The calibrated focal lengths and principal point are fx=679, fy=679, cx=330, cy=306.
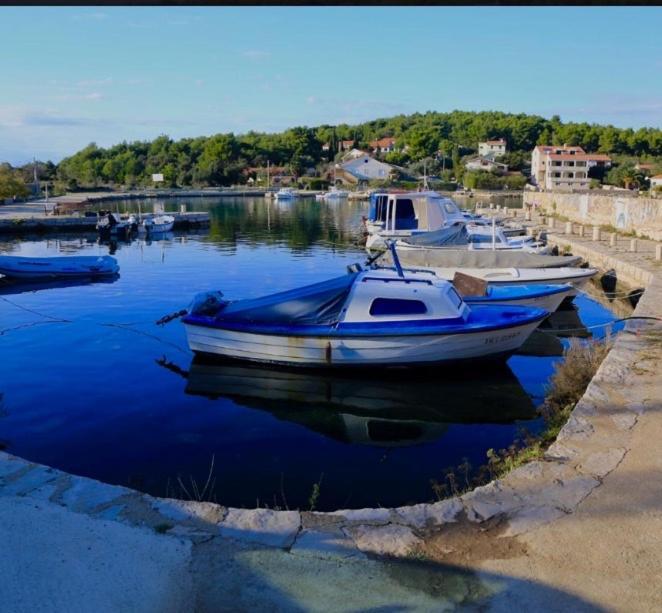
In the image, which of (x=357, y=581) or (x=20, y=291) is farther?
(x=20, y=291)

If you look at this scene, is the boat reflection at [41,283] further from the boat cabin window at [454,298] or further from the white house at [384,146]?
the white house at [384,146]

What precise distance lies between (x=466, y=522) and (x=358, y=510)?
0.94m

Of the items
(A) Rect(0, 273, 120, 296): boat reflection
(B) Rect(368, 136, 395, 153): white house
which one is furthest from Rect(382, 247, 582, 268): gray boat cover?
(B) Rect(368, 136, 395, 153): white house

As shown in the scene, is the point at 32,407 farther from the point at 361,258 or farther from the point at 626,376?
the point at 361,258

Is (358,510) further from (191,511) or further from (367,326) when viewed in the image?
(367,326)

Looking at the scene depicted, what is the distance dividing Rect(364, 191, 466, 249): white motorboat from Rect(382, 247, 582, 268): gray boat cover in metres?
11.9

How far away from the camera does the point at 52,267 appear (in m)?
27.9

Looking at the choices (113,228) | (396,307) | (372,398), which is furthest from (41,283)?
(113,228)

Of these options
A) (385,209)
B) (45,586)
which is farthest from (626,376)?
(385,209)

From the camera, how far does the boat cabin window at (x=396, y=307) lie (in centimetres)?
1308

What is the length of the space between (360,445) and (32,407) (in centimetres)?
598

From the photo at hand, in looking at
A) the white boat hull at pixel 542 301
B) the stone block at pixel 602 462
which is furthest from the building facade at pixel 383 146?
the stone block at pixel 602 462

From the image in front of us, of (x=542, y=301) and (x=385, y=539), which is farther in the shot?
(x=542, y=301)

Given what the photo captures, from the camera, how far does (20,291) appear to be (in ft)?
83.7
